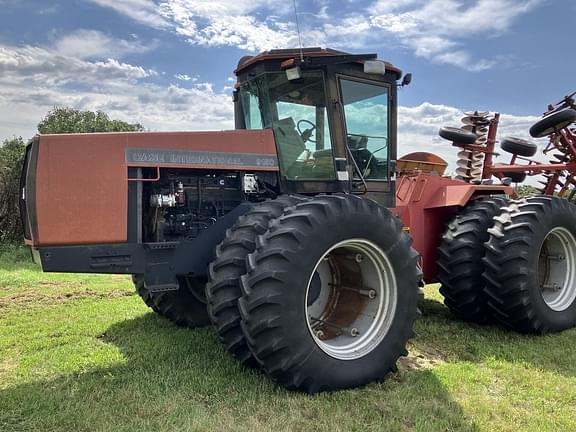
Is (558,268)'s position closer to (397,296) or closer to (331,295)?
(397,296)

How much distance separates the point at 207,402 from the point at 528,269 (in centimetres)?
350

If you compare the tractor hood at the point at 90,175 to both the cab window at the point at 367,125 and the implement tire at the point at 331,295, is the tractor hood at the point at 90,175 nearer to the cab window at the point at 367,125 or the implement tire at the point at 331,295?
the implement tire at the point at 331,295

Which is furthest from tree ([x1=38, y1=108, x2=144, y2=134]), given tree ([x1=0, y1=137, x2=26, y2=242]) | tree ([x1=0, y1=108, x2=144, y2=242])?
tree ([x1=0, y1=137, x2=26, y2=242])

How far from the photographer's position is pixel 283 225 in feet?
12.7

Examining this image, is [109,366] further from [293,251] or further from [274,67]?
[274,67]

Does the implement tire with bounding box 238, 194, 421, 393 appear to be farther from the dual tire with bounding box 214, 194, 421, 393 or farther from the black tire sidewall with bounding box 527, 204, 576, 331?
the black tire sidewall with bounding box 527, 204, 576, 331

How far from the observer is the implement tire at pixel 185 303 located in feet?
18.1

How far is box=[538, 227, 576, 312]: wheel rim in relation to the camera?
19.6 ft

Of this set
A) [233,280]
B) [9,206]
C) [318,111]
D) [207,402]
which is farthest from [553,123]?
[9,206]

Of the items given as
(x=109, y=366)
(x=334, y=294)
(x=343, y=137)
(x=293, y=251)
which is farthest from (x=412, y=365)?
(x=109, y=366)

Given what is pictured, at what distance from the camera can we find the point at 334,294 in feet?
15.8

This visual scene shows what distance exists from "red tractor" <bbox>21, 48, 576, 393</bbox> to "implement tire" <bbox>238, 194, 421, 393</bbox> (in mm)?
11

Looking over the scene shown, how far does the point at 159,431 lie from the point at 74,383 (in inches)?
44.4

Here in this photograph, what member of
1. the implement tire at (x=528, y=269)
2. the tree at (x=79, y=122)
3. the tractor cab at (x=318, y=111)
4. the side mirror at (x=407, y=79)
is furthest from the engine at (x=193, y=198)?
the tree at (x=79, y=122)
